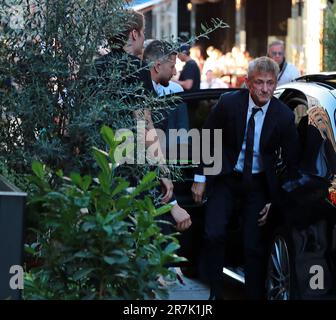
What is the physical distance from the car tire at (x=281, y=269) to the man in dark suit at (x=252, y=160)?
10 cm

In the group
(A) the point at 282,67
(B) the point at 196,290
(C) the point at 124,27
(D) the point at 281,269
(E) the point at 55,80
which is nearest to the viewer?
(E) the point at 55,80

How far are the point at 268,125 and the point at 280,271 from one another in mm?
985

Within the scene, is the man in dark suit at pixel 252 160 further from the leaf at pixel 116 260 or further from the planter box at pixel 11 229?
the planter box at pixel 11 229

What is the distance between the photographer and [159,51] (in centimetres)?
671

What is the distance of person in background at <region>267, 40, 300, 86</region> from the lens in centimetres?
1298

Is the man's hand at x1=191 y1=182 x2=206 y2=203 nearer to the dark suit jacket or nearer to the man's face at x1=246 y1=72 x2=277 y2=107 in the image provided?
the dark suit jacket

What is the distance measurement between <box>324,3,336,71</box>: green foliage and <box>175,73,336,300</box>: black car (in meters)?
7.86

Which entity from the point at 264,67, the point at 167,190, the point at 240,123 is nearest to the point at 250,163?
the point at 240,123

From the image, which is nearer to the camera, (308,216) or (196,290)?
(308,216)

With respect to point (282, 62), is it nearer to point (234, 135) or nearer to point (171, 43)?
point (234, 135)

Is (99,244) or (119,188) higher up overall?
(119,188)

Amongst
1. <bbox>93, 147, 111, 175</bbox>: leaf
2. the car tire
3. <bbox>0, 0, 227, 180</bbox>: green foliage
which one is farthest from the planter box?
the car tire

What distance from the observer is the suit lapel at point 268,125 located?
23.2ft

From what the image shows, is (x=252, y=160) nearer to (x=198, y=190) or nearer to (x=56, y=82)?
(x=198, y=190)
